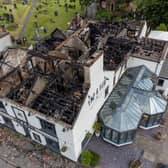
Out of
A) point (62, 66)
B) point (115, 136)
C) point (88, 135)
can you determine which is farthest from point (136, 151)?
point (62, 66)

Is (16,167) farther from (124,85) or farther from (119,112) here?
(124,85)

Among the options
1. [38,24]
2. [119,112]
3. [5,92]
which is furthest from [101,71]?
[38,24]

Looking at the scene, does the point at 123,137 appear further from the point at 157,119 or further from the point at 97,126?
the point at 157,119

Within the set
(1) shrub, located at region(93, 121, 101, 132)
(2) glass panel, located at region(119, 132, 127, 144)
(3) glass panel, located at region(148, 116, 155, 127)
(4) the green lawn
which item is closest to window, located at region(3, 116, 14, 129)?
(1) shrub, located at region(93, 121, 101, 132)

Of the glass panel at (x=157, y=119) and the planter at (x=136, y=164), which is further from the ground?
the glass panel at (x=157, y=119)

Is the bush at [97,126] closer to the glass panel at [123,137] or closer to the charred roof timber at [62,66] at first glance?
the glass panel at [123,137]

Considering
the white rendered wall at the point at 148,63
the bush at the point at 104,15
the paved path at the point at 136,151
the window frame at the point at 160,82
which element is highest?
the bush at the point at 104,15

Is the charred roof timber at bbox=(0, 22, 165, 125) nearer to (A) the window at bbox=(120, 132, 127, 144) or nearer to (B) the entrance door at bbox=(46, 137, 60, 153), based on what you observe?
(B) the entrance door at bbox=(46, 137, 60, 153)

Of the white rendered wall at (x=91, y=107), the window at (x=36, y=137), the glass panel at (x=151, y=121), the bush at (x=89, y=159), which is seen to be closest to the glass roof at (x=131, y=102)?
the glass panel at (x=151, y=121)
